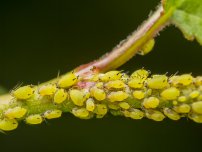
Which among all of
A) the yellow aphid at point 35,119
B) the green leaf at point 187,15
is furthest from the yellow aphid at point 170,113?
the yellow aphid at point 35,119

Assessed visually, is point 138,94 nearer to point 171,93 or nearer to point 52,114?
point 171,93

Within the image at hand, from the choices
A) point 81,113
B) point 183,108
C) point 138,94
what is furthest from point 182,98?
point 81,113

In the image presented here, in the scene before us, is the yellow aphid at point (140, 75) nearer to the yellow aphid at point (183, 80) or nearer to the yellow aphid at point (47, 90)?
the yellow aphid at point (183, 80)

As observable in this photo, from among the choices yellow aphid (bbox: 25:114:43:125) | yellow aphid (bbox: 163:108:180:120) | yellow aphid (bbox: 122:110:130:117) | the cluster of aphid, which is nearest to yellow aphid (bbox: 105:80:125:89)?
the cluster of aphid

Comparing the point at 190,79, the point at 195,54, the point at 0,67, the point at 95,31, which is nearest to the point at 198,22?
the point at 190,79

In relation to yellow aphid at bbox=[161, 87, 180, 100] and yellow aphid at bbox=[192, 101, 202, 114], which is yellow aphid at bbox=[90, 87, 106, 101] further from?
yellow aphid at bbox=[192, 101, 202, 114]

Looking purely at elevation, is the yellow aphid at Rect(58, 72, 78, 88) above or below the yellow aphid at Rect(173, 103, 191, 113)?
above
